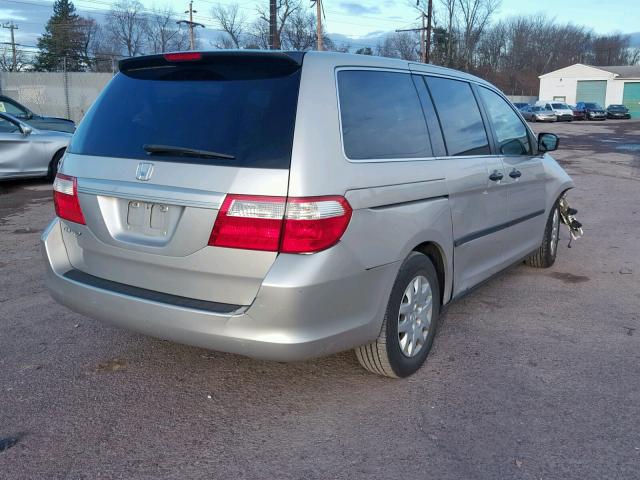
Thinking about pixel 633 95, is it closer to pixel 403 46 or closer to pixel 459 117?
pixel 403 46

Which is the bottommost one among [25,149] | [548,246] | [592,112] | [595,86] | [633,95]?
[548,246]

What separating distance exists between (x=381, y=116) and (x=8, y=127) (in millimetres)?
10314

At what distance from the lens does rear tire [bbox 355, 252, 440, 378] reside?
345 centimetres

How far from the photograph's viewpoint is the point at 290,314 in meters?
2.88

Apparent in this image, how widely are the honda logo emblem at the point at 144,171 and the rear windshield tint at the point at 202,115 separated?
0.20 feet

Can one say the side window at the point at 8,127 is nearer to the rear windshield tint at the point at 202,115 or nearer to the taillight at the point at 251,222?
the rear windshield tint at the point at 202,115

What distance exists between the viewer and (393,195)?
3309 millimetres

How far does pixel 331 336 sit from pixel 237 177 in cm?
90

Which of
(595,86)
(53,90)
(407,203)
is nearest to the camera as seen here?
(407,203)

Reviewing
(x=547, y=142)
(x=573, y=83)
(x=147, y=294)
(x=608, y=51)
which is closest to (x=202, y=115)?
(x=147, y=294)

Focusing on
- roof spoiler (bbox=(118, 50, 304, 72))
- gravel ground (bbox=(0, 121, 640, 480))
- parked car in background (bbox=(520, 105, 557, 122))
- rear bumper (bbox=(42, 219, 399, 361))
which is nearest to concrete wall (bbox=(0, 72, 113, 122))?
gravel ground (bbox=(0, 121, 640, 480))

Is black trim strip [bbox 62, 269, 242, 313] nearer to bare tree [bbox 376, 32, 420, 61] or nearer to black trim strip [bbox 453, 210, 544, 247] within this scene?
black trim strip [bbox 453, 210, 544, 247]

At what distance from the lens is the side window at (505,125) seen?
4.89 m

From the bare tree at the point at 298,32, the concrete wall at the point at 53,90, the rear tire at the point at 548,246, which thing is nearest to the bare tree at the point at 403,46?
the bare tree at the point at 298,32
